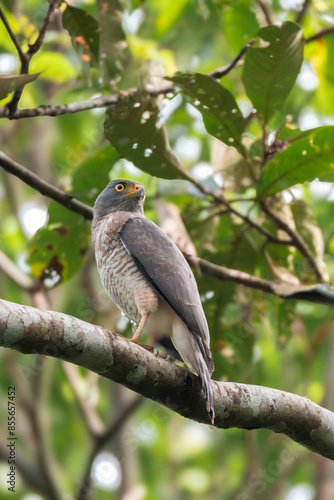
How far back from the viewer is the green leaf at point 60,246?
13.6 feet

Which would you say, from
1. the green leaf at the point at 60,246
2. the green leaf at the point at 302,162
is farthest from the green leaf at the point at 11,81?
the green leaf at the point at 302,162

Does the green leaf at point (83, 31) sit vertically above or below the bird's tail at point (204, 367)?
above

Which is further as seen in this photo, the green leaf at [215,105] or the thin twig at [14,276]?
the thin twig at [14,276]

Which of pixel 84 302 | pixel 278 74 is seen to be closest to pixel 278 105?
pixel 278 74

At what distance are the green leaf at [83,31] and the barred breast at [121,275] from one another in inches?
41.1

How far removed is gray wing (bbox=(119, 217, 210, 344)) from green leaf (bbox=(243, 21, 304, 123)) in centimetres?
99

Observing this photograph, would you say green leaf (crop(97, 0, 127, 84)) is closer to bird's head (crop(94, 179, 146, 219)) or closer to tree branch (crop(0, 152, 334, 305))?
bird's head (crop(94, 179, 146, 219))

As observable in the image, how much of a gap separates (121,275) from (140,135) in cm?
80

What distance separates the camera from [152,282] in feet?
11.2

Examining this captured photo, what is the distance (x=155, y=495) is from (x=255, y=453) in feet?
7.34

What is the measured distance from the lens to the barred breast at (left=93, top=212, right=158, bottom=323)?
11.1 ft

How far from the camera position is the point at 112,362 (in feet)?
8.21

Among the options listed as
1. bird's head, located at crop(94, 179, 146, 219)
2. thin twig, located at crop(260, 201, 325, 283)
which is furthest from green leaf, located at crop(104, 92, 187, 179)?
thin twig, located at crop(260, 201, 325, 283)

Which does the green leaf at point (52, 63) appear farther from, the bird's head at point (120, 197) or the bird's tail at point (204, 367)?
the bird's tail at point (204, 367)
